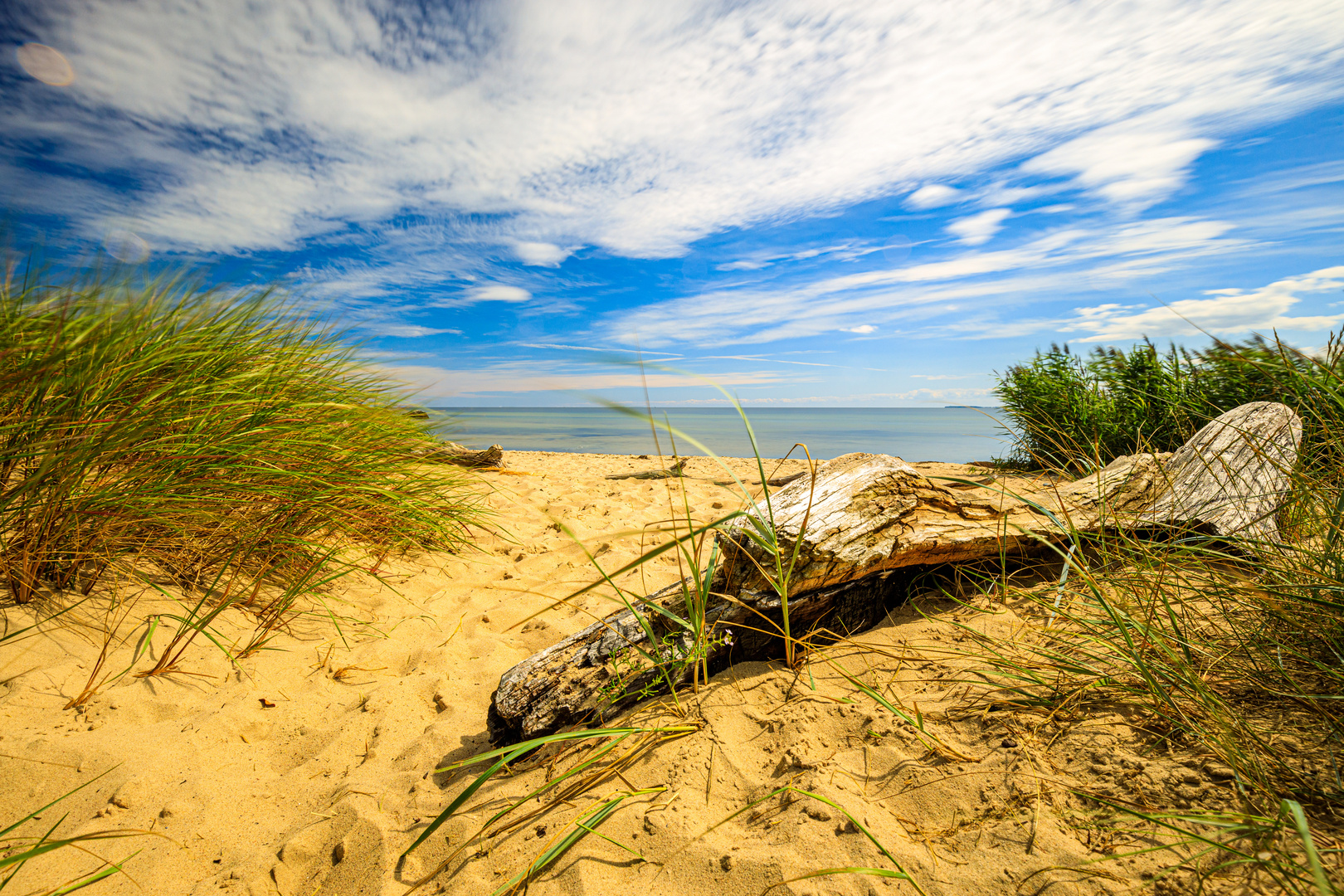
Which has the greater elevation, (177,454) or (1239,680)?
(177,454)

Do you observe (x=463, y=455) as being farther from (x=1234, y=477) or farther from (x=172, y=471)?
(x=1234, y=477)

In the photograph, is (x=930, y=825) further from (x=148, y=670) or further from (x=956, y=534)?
(x=148, y=670)

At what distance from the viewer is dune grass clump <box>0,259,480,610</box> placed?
2092 mm

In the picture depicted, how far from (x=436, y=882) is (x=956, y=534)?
209 cm

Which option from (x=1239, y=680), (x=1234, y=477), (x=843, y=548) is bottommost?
(x=1239, y=680)

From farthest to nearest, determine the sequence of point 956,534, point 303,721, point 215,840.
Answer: point 956,534 < point 303,721 < point 215,840

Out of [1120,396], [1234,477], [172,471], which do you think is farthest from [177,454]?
[1120,396]

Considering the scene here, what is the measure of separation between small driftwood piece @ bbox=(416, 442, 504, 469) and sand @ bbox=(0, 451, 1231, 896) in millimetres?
1665

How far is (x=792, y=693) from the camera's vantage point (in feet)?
5.88

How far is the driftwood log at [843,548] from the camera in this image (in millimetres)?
1761

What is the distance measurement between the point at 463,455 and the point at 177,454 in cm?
354

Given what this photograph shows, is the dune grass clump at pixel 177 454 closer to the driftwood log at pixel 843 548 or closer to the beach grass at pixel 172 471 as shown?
the beach grass at pixel 172 471

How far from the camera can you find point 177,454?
2291mm

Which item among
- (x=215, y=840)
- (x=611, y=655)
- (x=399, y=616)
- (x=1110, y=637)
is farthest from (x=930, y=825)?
(x=399, y=616)
